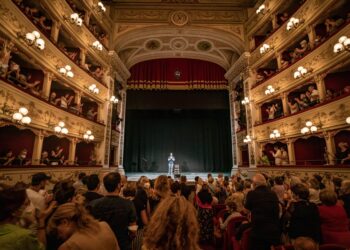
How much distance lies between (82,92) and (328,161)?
36.7ft

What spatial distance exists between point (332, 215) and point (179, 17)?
44.2ft

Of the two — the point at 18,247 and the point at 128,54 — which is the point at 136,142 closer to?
the point at 128,54

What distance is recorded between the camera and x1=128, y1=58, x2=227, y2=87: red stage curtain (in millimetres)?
15578

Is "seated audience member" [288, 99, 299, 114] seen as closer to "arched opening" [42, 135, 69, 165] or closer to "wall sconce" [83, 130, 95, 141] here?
"wall sconce" [83, 130, 95, 141]

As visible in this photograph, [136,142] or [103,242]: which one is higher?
[136,142]

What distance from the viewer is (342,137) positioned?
25.1ft

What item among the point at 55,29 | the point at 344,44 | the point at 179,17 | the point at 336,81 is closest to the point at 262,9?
the point at 179,17

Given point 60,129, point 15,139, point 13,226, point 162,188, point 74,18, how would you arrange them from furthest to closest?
point 74,18, point 60,129, point 15,139, point 162,188, point 13,226

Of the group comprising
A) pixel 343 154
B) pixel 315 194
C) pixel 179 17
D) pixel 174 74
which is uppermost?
pixel 179 17

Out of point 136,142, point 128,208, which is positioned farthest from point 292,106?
point 136,142

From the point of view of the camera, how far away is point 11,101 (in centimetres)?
596

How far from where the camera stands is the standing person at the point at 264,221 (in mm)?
2456

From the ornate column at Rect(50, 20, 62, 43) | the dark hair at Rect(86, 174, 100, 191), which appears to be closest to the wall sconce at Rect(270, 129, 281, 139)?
the dark hair at Rect(86, 174, 100, 191)

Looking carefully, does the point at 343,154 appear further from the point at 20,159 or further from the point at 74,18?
the point at 74,18
